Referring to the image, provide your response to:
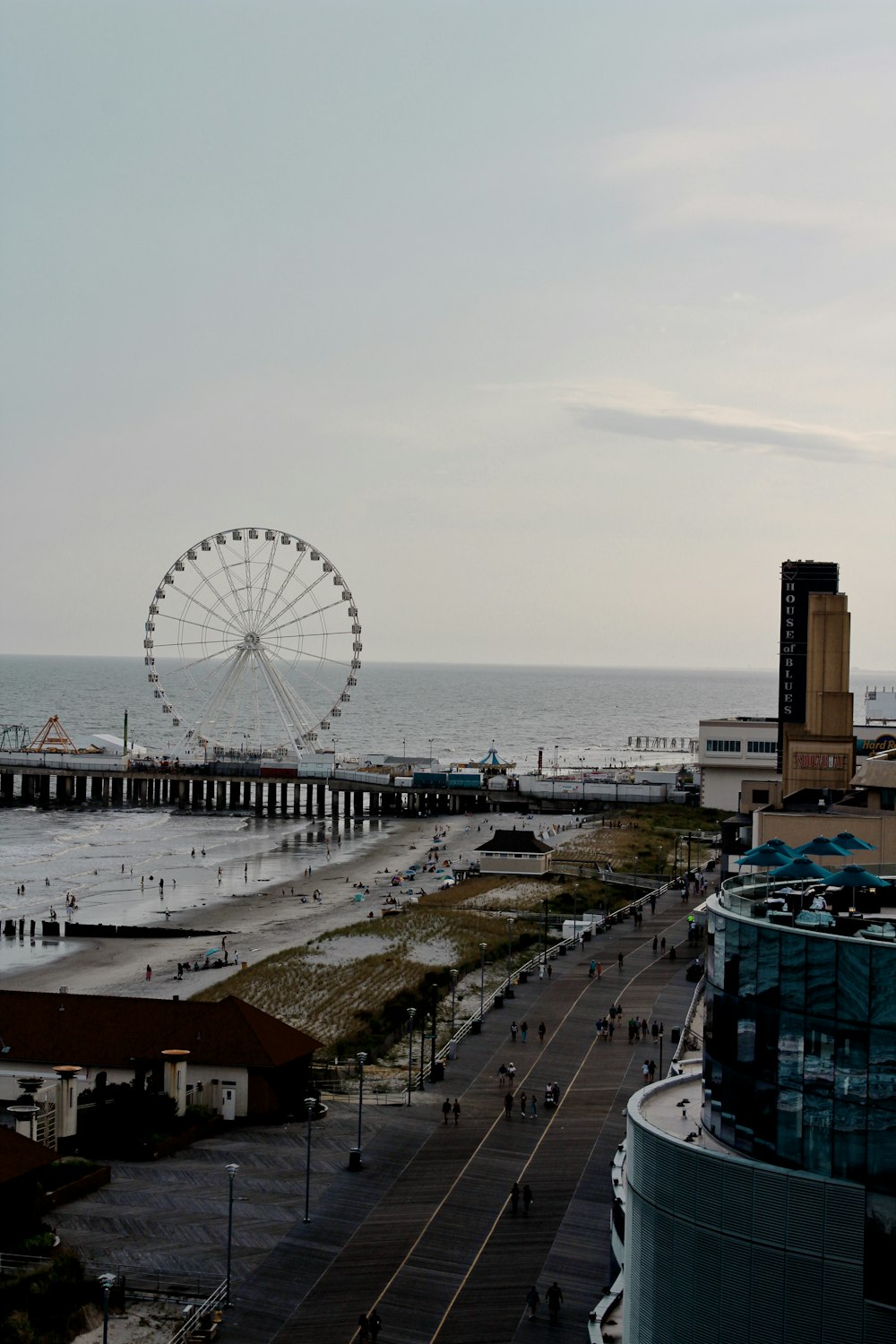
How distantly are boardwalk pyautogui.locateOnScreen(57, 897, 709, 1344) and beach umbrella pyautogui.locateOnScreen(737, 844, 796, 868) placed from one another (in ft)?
28.2

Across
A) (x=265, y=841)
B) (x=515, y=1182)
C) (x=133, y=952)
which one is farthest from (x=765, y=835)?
(x=265, y=841)

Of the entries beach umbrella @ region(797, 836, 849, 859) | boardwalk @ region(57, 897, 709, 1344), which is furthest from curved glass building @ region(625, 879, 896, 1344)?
boardwalk @ region(57, 897, 709, 1344)

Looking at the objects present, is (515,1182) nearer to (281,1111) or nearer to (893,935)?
(281,1111)

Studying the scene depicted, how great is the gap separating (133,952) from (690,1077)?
50.7m

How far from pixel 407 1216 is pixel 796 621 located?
48.4 m

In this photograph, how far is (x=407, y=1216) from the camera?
101 feet

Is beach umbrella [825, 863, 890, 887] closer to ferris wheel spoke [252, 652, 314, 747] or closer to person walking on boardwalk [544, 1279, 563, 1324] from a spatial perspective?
person walking on boardwalk [544, 1279, 563, 1324]

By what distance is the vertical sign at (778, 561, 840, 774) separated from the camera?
238 feet

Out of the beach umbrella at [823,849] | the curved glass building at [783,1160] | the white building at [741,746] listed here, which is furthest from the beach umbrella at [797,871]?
the white building at [741,746]

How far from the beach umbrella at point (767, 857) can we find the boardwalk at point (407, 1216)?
8588mm

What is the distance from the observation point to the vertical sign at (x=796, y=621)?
72500mm

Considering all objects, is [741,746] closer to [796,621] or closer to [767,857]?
[796,621]

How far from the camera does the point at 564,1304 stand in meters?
26.5

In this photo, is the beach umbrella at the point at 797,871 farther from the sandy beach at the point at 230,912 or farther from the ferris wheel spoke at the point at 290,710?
the ferris wheel spoke at the point at 290,710
